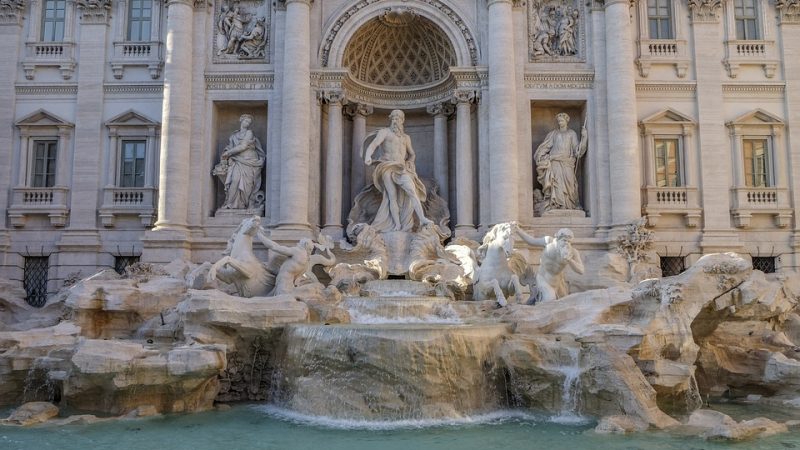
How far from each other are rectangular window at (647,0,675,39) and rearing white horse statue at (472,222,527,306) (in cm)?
1018

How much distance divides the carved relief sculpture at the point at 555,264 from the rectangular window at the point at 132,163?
1249cm

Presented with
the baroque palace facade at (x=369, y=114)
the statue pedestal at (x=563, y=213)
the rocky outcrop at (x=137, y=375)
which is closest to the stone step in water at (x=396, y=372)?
the rocky outcrop at (x=137, y=375)

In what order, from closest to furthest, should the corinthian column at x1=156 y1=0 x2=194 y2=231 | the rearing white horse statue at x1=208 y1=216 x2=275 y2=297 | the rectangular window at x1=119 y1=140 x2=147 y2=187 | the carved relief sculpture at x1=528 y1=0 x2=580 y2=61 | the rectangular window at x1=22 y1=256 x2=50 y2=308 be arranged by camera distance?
the rearing white horse statue at x1=208 y1=216 x2=275 y2=297, the corinthian column at x1=156 y1=0 x2=194 y2=231, the carved relief sculpture at x1=528 y1=0 x2=580 y2=61, the rectangular window at x1=22 y1=256 x2=50 y2=308, the rectangular window at x1=119 y1=140 x2=147 y2=187

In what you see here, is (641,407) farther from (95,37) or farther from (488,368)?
(95,37)

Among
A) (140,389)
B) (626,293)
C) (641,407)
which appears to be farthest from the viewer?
(626,293)

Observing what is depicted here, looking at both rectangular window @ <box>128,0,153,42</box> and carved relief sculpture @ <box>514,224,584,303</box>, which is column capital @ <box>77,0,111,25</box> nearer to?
rectangular window @ <box>128,0,153,42</box>

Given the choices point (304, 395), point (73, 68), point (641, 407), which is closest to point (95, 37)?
point (73, 68)

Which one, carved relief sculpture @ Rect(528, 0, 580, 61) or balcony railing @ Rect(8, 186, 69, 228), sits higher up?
carved relief sculpture @ Rect(528, 0, 580, 61)

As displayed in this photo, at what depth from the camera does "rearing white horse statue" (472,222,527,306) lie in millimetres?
14695

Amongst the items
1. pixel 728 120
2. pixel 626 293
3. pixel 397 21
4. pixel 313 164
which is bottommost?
pixel 626 293

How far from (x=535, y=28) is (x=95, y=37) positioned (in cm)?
1359

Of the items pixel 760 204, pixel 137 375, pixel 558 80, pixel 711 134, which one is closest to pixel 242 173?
pixel 137 375

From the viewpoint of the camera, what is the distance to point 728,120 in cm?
2038

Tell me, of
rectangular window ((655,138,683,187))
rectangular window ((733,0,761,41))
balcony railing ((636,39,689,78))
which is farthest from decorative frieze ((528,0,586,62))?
rectangular window ((733,0,761,41))
